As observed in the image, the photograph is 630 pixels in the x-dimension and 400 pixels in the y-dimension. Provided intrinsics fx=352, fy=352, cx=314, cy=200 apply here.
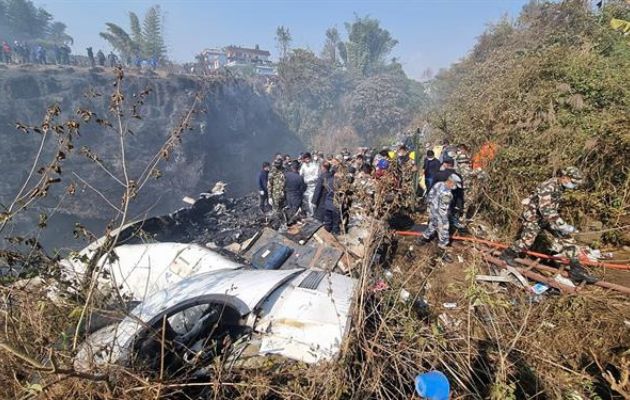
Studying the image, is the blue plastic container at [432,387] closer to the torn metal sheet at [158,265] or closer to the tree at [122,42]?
the torn metal sheet at [158,265]

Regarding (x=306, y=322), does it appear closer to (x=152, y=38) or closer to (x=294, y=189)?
(x=294, y=189)

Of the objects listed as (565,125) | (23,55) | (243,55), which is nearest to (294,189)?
(565,125)

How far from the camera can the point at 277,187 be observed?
830 centimetres

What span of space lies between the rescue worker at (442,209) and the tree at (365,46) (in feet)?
134

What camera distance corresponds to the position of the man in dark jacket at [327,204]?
6859 millimetres

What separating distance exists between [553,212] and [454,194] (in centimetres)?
194

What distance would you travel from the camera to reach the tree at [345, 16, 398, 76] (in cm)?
4456

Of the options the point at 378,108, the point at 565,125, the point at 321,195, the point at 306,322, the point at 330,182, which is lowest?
the point at 306,322

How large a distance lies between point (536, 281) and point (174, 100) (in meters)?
27.2

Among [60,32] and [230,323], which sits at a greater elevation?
[60,32]

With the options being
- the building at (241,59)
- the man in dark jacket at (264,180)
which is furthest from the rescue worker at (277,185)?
the building at (241,59)

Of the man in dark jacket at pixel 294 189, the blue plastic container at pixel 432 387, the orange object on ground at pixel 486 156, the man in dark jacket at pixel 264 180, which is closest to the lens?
the blue plastic container at pixel 432 387

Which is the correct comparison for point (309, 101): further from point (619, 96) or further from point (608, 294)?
point (608, 294)

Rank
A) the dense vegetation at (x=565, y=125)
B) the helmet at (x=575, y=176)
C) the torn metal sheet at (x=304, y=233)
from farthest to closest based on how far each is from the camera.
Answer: the torn metal sheet at (x=304, y=233) < the dense vegetation at (x=565, y=125) < the helmet at (x=575, y=176)
